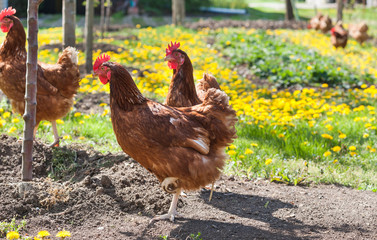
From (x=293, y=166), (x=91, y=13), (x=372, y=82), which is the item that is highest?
(x=91, y=13)

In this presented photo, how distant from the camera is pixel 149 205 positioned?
404 centimetres

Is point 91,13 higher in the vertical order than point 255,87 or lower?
higher

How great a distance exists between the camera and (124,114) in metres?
3.69

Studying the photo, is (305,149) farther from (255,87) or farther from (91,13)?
(91,13)

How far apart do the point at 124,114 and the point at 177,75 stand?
1290 mm

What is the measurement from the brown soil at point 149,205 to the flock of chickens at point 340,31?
31.0 feet

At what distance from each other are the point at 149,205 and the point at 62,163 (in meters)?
1.36

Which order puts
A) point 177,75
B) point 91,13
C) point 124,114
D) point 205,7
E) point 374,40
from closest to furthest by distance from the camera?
point 124,114 < point 177,75 < point 91,13 < point 374,40 < point 205,7

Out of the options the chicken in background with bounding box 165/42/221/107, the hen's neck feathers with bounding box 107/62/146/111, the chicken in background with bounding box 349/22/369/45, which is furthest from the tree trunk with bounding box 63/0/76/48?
the chicken in background with bounding box 349/22/369/45

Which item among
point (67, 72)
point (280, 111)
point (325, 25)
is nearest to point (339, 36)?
point (325, 25)

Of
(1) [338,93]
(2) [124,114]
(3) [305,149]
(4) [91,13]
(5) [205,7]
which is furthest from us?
(5) [205,7]

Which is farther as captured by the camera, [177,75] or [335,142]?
[335,142]

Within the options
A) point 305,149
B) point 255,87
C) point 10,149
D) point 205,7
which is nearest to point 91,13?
point 255,87

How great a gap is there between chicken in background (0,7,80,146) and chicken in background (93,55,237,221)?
5.54 feet
